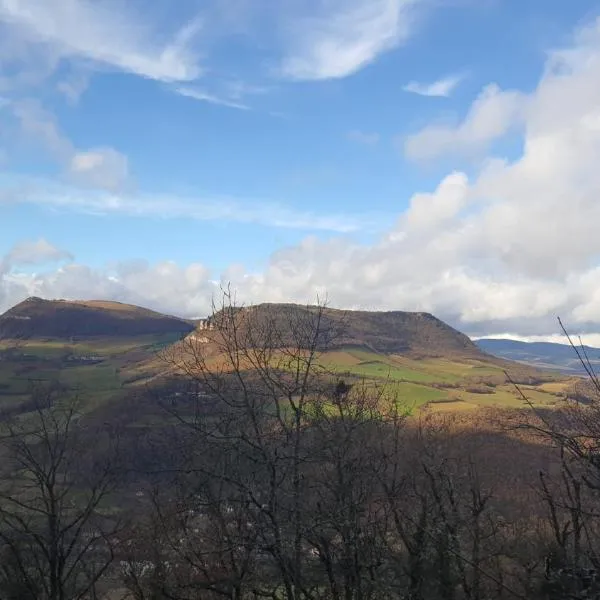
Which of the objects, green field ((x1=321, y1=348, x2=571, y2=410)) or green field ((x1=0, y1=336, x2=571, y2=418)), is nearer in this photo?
green field ((x1=321, y1=348, x2=571, y2=410))

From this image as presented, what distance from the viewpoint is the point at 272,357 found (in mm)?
Result: 10664

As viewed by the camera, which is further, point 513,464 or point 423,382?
point 423,382

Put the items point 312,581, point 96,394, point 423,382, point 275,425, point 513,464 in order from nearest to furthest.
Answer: point 275,425 < point 312,581 < point 513,464 < point 96,394 < point 423,382

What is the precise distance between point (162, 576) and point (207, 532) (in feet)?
12.5

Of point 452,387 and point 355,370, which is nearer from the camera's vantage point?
point 355,370

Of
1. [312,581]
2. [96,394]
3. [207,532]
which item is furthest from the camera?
[96,394]

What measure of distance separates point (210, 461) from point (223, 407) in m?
2.01

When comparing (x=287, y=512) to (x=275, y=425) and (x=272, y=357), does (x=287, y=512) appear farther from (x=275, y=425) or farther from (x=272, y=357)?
(x=272, y=357)

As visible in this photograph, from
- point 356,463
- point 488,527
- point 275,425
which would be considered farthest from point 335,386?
point 488,527

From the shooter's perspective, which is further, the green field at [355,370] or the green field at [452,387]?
the green field at [355,370]

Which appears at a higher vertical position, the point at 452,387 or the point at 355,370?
the point at 355,370

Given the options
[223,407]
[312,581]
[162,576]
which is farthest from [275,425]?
[162,576]

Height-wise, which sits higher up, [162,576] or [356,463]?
[356,463]

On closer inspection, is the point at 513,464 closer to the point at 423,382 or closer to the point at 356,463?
the point at 423,382
